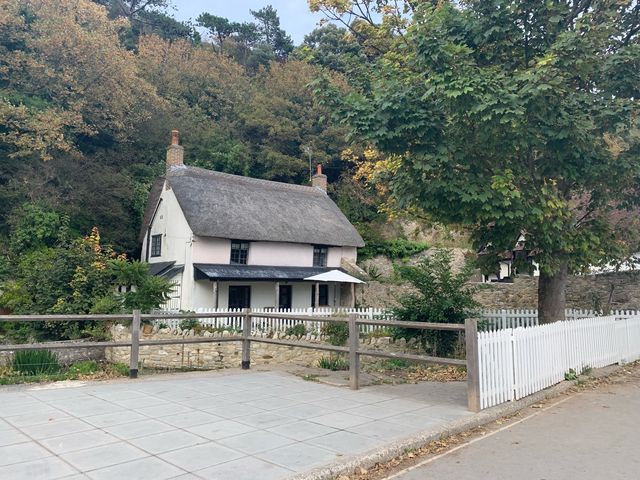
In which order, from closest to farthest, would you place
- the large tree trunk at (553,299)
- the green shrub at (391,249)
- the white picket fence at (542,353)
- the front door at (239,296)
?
the white picket fence at (542,353)
the large tree trunk at (553,299)
the front door at (239,296)
the green shrub at (391,249)

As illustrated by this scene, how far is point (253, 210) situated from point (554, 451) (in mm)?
22333

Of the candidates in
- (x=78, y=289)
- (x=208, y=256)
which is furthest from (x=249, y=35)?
(x=78, y=289)

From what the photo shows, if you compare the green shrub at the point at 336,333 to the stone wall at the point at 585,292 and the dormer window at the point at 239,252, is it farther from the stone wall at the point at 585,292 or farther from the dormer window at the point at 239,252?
the dormer window at the point at 239,252

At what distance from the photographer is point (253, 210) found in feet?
86.1

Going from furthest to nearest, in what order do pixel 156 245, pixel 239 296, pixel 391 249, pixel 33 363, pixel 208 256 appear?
1. pixel 391 249
2. pixel 156 245
3. pixel 239 296
4. pixel 208 256
5. pixel 33 363

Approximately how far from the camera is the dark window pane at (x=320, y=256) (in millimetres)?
27847

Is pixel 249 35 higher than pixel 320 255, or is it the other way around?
pixel 249 35

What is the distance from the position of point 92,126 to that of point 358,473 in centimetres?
2875

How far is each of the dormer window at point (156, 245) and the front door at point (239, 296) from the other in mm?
4756

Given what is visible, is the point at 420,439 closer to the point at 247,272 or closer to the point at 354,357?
the point at 354,357

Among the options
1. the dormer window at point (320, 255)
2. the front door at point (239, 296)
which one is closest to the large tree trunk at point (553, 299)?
the front door at point (239, 296)

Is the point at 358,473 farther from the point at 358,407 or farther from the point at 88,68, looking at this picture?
the point at 88,68

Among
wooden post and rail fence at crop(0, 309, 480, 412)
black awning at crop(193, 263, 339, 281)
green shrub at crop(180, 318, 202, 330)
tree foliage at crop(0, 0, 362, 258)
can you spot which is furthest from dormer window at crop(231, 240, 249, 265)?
wooden post and rail fence at crop(0, 309, 480, 412)

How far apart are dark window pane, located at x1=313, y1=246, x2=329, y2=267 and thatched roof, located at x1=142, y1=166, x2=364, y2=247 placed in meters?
0.77
